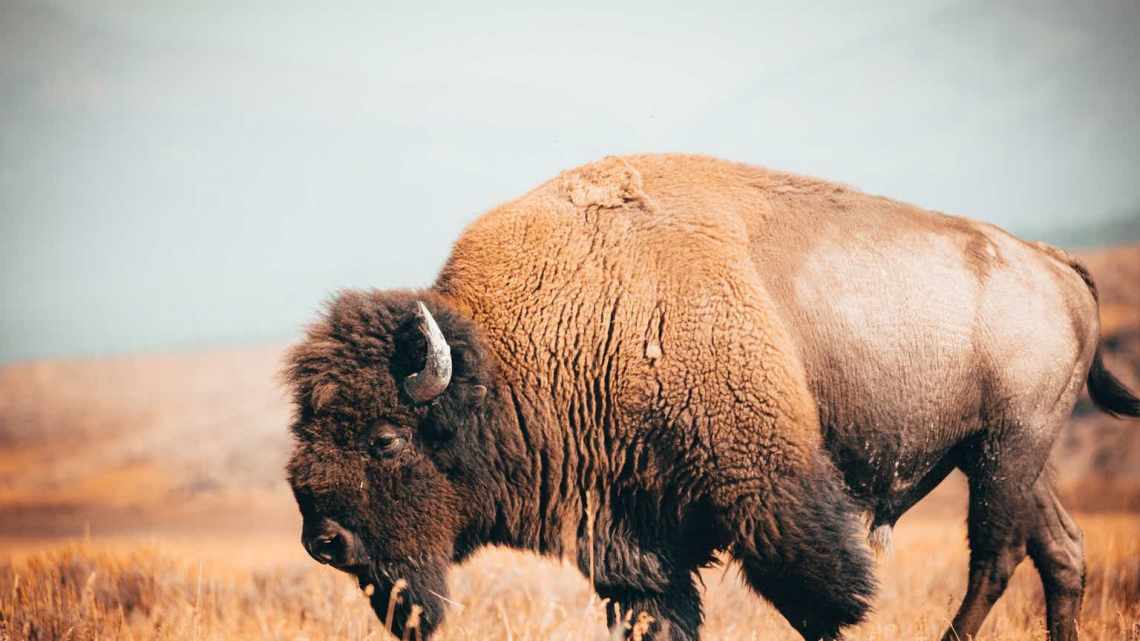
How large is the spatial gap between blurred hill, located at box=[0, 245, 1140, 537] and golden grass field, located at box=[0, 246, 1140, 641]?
81 millimetres

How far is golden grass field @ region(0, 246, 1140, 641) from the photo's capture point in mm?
5852

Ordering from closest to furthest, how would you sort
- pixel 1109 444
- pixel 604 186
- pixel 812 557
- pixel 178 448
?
pixel 812 557 < pixel 604 186 < pixel 1109 444 < pixel 178 448

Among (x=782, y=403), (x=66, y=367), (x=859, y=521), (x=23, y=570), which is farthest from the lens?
(x=66, y=367)

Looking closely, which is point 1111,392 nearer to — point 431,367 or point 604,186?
point 604,186

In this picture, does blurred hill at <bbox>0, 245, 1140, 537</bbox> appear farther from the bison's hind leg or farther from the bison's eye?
the bison's hind leg

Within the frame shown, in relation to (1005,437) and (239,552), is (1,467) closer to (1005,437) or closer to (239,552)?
(239,552)

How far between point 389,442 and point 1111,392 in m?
4.07

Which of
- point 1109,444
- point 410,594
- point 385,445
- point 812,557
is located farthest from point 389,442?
point 1109,444

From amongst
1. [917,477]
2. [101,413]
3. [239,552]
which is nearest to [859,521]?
[917,477]

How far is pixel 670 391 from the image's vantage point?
4.57m

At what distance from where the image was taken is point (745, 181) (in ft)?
16.9

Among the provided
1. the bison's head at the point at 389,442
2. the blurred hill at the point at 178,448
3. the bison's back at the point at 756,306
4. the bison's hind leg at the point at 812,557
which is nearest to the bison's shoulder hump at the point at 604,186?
the bison's back at the point at 756,306

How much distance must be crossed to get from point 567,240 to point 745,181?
0.92 meters

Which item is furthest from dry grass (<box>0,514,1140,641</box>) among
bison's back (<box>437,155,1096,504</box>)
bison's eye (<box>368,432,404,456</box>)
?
bison's back (<box>437,155,1096,504</box>)
